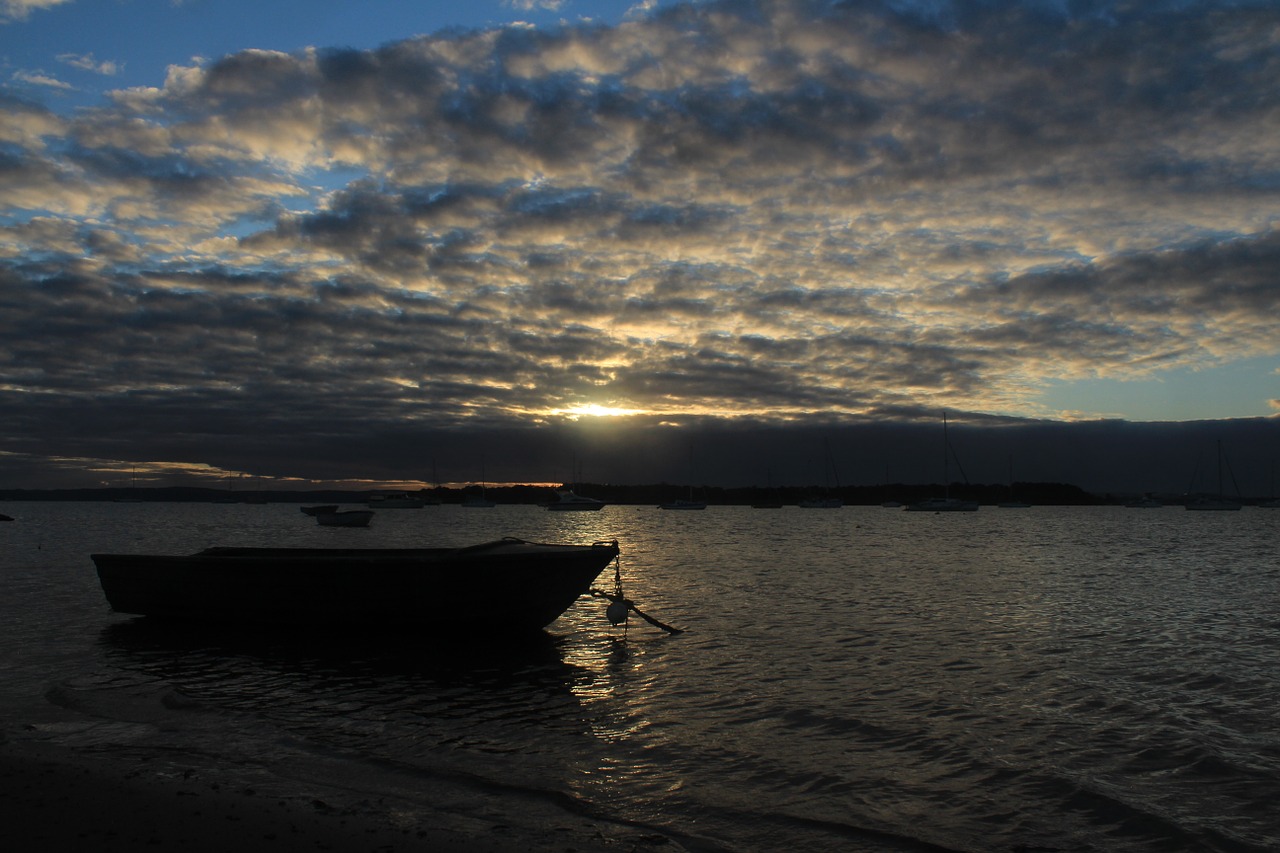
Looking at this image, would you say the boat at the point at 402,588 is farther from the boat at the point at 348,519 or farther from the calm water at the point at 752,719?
the boat at the point at 348,519

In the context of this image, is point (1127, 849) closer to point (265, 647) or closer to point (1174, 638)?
point (1174, 638)

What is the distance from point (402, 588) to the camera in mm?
18219

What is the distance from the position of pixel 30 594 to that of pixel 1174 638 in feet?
118

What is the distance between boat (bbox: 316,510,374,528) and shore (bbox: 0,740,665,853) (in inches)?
3716

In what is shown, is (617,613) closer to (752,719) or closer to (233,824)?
(752,719)

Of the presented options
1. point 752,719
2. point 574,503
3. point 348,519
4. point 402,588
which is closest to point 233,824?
point 752,719

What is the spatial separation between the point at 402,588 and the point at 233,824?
10759 mm

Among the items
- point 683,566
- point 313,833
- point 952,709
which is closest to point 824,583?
point 683,566

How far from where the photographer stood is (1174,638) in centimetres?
2036

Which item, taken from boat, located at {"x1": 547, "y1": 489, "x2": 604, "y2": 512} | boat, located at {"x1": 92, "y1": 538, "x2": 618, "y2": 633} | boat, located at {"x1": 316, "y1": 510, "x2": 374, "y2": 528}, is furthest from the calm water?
boat, located at {"x1": 547, "y1": 489, "x2": 604, "y2": 512}

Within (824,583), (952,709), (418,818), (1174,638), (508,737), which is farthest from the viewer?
(824,583)

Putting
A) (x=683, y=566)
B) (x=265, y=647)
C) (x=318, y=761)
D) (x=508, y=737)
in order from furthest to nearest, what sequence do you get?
(x=683, y=566)
(x=265, y=647)
(x=508, y=737)
(x=318, y=761)

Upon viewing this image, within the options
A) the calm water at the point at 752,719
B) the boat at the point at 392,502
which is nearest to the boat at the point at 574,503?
the boat at the point at 392,502

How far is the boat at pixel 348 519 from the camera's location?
3905 inches
